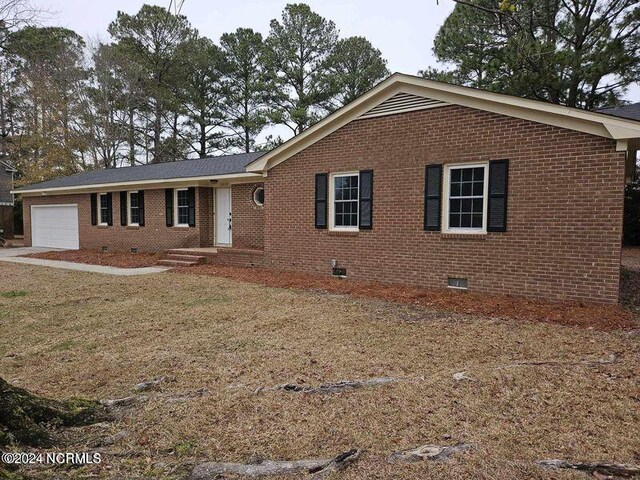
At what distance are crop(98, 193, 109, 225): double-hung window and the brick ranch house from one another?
23.6 feet

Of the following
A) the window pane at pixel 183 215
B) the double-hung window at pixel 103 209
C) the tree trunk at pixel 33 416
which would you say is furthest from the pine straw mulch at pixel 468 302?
the double-hung window at pixel 103 209

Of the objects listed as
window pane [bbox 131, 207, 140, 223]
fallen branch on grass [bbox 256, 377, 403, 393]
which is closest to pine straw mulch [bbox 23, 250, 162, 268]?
window pane [bbox 131, 207, 140, 223]

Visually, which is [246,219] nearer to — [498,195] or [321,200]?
[321,200]

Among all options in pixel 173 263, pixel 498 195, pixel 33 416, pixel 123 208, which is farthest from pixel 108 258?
pixel 33 416

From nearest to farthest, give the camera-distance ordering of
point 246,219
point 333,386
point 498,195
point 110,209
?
point 333,386 → point 498,195 → point 246,219 → point 110,209

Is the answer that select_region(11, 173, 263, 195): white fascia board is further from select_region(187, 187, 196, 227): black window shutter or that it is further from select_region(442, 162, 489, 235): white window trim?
select_region(442, 162, 489, 235): white window trim

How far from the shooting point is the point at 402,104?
9.48 metres

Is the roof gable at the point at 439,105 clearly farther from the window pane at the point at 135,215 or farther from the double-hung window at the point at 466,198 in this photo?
the window pane at the point at 135,215

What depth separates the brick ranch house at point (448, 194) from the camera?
292 inches

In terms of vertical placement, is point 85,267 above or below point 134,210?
below

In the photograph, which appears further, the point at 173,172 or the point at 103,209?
the point at 103,209

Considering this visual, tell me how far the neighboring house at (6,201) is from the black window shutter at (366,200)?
2936 cm

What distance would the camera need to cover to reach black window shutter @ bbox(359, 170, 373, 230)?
10008 millimetres

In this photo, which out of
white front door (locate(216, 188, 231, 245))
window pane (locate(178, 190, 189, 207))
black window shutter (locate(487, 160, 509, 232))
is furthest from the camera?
window pane (locate(178, 190, 189, 207))
